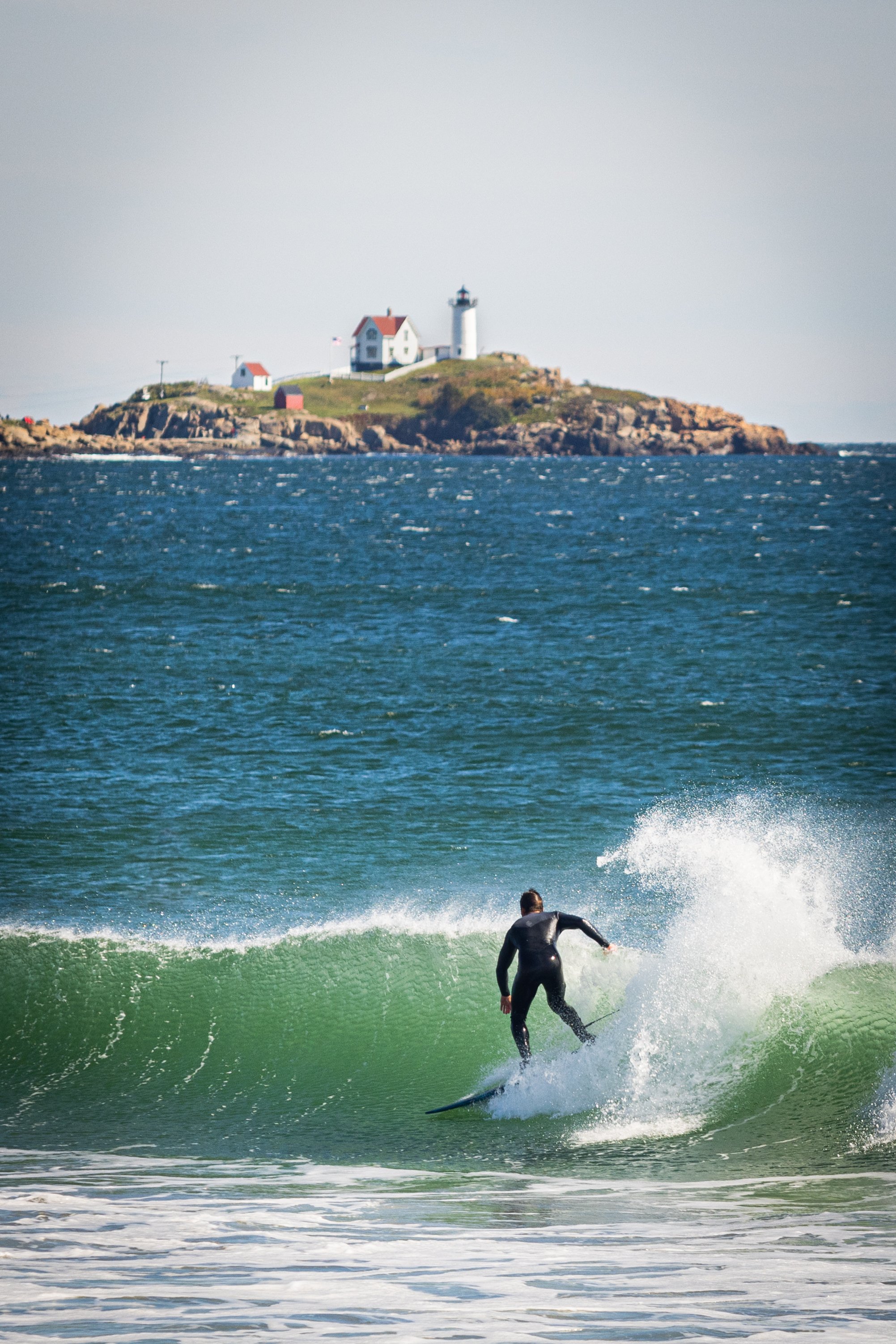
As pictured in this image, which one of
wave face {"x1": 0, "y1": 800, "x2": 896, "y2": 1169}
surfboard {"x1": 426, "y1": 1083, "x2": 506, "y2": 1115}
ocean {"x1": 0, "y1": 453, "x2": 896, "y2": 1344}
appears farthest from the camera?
surfboard {"x1": 426, "y1": 1083, "x2": 506, "y2": 1115}

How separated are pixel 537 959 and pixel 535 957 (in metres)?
0.02

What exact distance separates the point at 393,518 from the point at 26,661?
182 feet

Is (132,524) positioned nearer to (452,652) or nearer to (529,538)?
(529,538)

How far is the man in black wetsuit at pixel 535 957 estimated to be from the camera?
386 inches

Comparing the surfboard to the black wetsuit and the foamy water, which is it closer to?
the black wetsuit

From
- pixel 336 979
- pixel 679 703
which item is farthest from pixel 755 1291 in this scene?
pixel 679 703

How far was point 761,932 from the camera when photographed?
11.9 metres

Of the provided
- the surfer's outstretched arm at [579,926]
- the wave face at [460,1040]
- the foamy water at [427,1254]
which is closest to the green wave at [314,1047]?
the wave face at [460,1040]

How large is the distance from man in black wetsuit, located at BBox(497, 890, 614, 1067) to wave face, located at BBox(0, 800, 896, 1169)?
2.27ft

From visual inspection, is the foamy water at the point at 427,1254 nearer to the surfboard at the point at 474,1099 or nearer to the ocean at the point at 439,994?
the ocean at the point at 439,994

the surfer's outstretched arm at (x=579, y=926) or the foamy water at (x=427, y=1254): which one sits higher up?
the surfer's outstretched arm at (x=579, y=926)

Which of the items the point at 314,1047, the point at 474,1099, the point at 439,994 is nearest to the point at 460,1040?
the point at 439,994

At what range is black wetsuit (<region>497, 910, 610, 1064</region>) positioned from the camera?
9797mm

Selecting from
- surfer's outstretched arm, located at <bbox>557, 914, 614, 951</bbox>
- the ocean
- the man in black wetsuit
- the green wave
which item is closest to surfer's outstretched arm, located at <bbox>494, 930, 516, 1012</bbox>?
the man in black wetsuit
